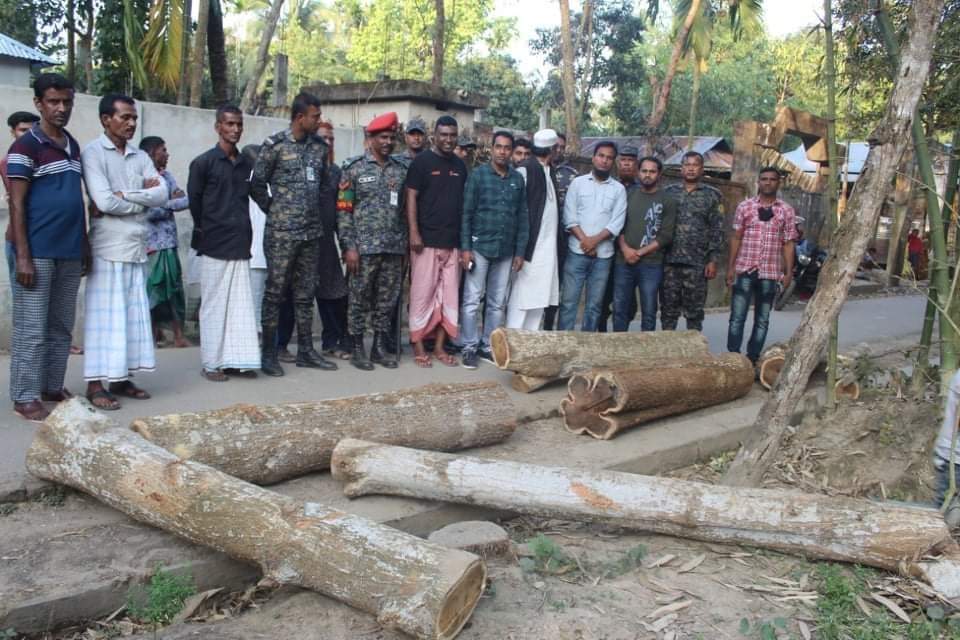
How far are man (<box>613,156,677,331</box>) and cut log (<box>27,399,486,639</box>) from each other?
4.41 m

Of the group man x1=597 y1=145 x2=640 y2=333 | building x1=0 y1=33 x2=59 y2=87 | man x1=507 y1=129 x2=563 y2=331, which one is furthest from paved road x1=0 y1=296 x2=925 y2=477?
building x1=0 y1=33 x2=59 y2=87

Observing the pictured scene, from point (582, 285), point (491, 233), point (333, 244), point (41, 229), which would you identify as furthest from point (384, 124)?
point (41, 229)

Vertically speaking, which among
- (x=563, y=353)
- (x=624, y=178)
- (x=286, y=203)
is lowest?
(x=563, y=353)

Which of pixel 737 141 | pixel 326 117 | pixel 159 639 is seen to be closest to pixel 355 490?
pixel 159 639

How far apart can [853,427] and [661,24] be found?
37.3m

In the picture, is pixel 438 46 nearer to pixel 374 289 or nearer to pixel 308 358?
pixel 374 289

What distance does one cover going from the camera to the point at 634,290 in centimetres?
Answer: 719

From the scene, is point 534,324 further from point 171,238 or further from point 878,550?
point 878,550

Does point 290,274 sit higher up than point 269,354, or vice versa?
point 290,274

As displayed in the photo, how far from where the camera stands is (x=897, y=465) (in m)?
5.32

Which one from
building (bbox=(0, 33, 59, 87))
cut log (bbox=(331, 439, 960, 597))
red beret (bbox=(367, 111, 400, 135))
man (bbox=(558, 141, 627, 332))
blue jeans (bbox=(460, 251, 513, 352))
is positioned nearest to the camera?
cut log (bbox=(331, 439, 960, 597))

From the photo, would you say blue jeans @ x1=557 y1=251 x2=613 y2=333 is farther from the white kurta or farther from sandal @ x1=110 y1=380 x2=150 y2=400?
sandal @ x1=110 y1=380 x2=150 y2=400

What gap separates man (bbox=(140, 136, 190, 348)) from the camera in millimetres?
6395

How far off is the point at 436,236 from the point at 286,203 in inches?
48.4
